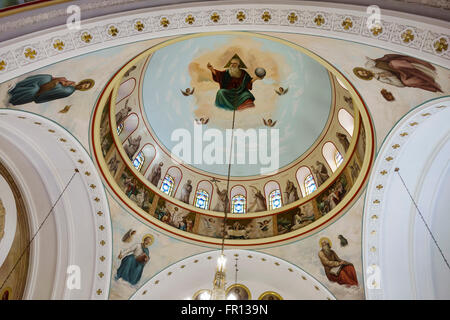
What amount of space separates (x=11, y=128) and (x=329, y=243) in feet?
32.7

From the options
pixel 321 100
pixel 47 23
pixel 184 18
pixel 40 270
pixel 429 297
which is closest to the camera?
pixel 47 23

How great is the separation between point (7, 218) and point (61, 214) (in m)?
1.49

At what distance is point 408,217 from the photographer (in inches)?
414

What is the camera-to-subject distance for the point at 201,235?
1312cm

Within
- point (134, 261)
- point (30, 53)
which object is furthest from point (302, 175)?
point (30, 53)

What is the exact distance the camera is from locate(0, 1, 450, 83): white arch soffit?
5.90 metres

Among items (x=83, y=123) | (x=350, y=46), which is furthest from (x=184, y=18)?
(x=83, y=123)

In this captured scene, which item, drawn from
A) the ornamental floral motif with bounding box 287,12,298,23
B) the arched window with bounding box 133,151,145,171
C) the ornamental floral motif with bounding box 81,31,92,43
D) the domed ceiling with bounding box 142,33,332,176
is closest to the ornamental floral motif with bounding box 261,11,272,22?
the ornamental floral motif with bounding box 287,12,298,23

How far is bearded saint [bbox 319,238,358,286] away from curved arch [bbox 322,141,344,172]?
2.58 meters

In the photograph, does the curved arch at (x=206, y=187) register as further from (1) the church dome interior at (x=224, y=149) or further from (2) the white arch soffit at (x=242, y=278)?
(2) the white arch soffit at (x=242, y=278)

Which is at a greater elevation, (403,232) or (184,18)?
(184,18)

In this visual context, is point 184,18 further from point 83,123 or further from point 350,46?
point 83,123

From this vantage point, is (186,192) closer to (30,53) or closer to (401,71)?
(30,53)

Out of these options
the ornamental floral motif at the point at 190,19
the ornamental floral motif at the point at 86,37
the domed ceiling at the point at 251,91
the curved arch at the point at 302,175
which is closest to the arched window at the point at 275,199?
the curved arch at the point at 302,175
